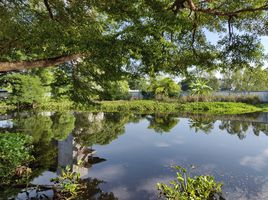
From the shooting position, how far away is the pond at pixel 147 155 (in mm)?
7754

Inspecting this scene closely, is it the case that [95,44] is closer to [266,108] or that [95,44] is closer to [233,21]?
[233,21]

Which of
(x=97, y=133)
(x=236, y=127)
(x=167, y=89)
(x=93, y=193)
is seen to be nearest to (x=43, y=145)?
(x=97, y=133)

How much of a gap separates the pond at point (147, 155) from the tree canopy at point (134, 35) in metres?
3.09

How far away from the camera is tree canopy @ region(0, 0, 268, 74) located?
5609 millimetres

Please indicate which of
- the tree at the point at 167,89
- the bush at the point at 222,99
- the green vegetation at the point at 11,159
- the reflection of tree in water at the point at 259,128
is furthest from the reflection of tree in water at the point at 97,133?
the tree at the point at 167,89

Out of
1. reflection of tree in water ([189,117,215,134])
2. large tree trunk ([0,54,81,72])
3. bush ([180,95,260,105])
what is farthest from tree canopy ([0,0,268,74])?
bush ([180,95,260,105])

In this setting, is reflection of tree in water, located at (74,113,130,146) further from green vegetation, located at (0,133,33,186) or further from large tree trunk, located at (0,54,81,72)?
large tree trunk, located at (0,54,81,72)

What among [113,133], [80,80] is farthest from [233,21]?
[113,133]

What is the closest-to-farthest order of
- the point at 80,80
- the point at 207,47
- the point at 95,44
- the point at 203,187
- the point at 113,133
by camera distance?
1. the point at 95,44
2. the point at 203,187
3. the point at 207,47
4. the point at 80,80
5. the point at 113,133

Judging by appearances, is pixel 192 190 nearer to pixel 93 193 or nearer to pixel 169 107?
pixel 93 193

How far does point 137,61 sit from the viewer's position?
6.89 meters

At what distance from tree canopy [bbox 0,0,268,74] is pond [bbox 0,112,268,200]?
3.09 metres

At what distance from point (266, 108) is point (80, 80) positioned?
90.0 feet

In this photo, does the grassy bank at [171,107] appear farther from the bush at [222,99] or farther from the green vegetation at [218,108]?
the bush at [222,99]
